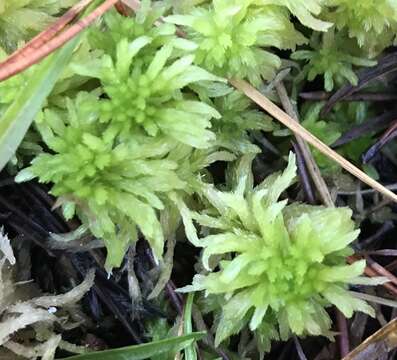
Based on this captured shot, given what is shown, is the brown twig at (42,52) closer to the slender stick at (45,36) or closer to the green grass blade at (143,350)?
the slender stick at (45,36)

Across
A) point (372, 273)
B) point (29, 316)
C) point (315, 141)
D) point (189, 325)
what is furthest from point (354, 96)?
point (29, 316)

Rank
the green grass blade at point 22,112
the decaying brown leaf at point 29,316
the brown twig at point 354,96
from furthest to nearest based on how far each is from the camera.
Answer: the brown twig at point 354,96, the decaying brown leaf at point 29,316, the green grass blade at point 22,112

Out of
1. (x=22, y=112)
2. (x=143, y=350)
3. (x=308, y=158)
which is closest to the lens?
(x=22, y=112)

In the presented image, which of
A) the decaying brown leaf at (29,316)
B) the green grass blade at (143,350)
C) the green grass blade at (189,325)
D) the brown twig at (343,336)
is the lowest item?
the brown twig at (343,336)

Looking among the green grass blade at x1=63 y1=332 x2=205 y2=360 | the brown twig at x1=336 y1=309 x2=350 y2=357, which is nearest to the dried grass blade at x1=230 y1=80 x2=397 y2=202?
the brown twig at x1=336 y1=309 x2=350 y2=357

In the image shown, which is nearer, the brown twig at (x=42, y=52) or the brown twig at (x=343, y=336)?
the brown twig at (x=42, y=52)

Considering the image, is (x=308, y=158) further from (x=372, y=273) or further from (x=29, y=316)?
(x=29, y=316)

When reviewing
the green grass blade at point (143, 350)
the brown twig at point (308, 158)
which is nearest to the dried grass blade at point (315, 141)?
the brown twig at point (308, 158)
